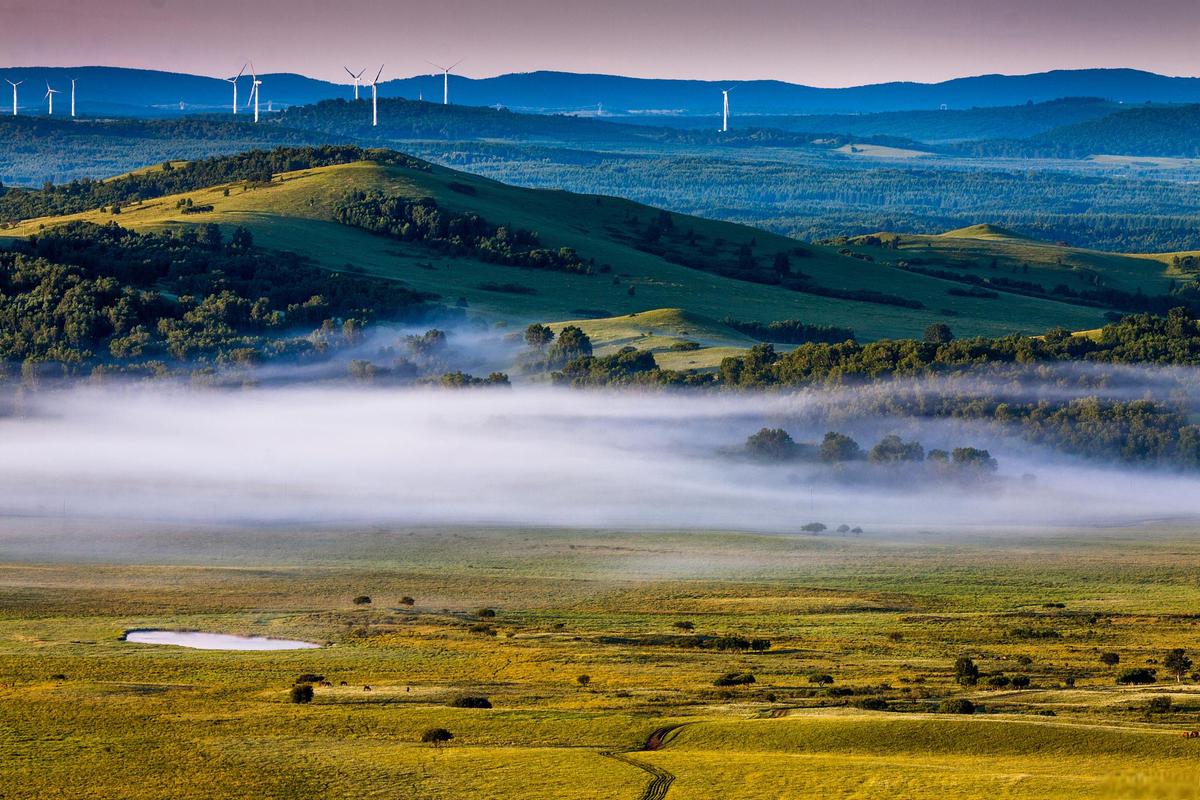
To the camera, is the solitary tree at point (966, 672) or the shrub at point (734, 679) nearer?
the shrub at point (734, 679)

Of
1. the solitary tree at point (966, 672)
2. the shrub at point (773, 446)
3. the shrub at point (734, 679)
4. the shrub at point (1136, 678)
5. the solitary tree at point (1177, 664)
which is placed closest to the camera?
the shrub at point (734, 679)

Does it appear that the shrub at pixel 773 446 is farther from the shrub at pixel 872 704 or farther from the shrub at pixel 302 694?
the shrub at pixel 302 694

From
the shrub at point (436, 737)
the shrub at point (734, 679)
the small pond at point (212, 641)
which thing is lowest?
the small pond at point (212, 641)

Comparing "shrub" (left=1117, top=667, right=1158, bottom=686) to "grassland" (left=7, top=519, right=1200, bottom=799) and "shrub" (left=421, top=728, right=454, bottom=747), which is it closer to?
"grassland" (left=7, top=519, right=1200, bottom=799)

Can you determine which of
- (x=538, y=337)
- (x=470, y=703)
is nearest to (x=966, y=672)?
(x=470, y=703)

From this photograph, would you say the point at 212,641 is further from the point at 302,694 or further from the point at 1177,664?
the point at 1177,664

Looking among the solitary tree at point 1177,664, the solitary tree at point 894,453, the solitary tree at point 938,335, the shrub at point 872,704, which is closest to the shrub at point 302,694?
the shrub at point 872,704

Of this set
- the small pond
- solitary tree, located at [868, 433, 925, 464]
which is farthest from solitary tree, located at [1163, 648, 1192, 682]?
solitary tree, located at [868, 433, 925, 464]
